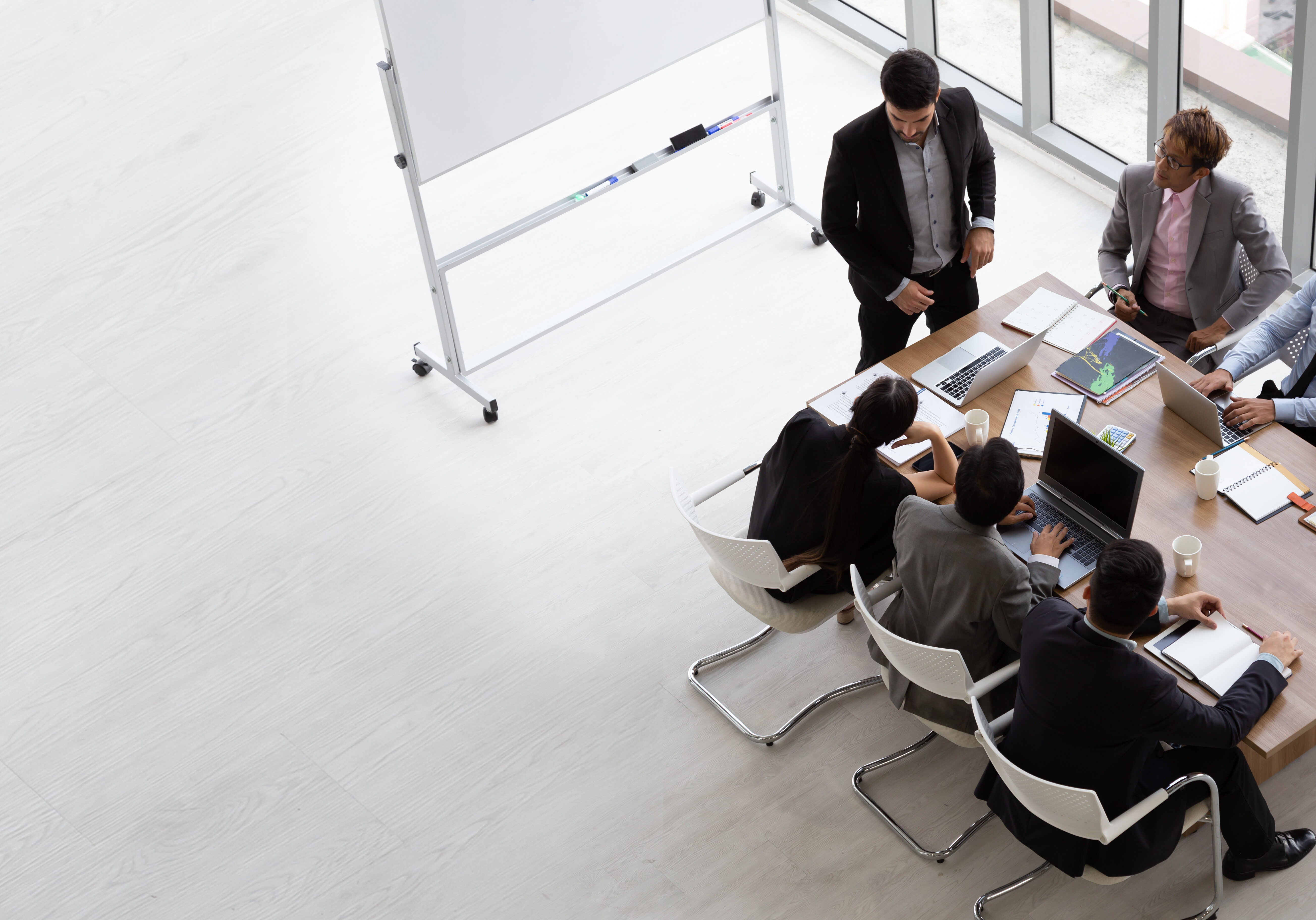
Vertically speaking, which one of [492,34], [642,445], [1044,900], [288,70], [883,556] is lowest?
[1044,900]

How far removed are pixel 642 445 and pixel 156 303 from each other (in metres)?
2.51

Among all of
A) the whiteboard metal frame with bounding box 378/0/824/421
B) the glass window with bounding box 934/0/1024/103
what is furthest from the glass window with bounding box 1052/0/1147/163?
the whiteboard metal frame with bounding box 378/0/824/421

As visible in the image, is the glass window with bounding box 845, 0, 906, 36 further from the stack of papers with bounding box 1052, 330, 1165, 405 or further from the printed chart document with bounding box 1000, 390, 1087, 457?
the printed chart document with bounding box 1000, 390, 1087, 457

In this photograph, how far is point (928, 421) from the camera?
4188 millimetres

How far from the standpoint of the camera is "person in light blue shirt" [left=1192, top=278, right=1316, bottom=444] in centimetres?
404

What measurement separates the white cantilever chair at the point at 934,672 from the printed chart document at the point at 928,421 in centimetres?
42

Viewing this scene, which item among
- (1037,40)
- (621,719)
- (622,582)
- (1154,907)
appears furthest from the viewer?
(1037,40)

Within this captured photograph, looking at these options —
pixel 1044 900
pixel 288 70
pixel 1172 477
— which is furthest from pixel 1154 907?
pixel 288 70

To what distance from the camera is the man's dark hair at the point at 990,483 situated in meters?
3.37

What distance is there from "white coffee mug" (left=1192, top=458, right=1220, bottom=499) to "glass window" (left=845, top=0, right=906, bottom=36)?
12.1ft

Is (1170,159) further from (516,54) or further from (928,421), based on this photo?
(516,54)

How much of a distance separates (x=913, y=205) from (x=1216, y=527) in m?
1.44

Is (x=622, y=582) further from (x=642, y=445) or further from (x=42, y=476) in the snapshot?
(x=42, y=476)

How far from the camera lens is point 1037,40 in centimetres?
593
